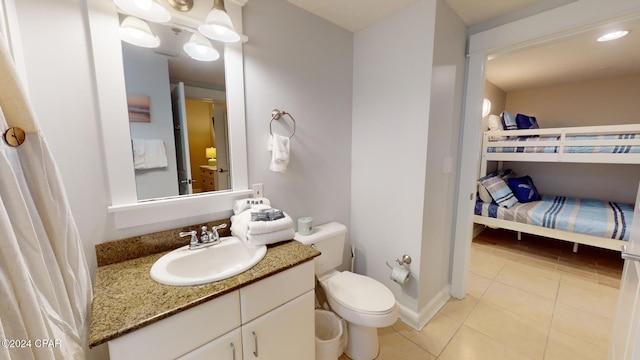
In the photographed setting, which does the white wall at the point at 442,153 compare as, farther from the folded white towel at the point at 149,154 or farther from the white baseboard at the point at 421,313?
the folded white towel at the point at 149,154

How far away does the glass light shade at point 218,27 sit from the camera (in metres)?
1.07

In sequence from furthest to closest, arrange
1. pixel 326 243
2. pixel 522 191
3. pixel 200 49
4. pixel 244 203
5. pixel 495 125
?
pixel 495 125 < pixel 522 191 < pixel 326 243 < pixel 244 203 < pixel 200 49

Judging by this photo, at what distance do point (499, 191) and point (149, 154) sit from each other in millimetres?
3833

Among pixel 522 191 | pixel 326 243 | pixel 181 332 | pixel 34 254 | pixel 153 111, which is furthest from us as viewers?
pixel 522 191

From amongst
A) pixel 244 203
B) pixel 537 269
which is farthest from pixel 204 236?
pixel 537 269

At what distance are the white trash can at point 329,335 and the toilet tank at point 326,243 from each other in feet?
0.97

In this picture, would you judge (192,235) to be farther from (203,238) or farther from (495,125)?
(495,125)

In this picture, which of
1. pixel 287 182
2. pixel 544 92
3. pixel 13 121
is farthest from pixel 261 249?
pixel 544 92

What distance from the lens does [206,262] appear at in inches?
46.8

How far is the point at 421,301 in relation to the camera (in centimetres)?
175

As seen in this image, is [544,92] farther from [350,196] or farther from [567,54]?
[350,196]

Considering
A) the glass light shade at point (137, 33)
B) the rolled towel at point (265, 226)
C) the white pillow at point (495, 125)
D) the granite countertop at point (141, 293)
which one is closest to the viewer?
the granite countertop at point (141, 293)

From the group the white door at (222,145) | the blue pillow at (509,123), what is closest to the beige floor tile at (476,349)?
the white door at (222,145)

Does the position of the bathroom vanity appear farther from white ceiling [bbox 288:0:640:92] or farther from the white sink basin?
white ceiling [bbox 288:0:640:92]
